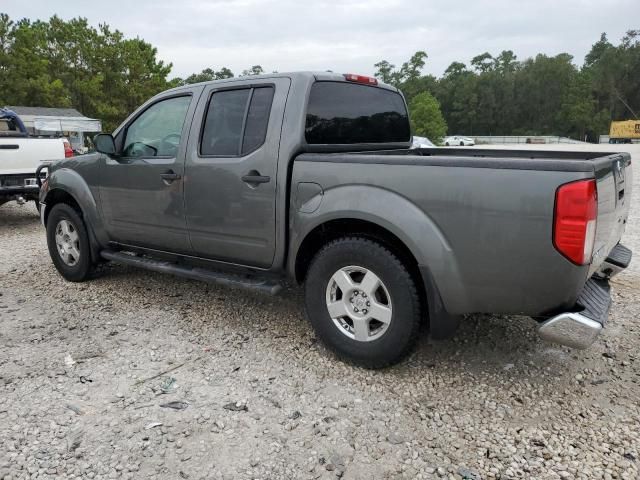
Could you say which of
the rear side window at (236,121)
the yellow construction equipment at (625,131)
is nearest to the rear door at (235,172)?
the rear side window at (236,121)

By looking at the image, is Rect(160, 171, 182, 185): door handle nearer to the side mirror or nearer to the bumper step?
the side mirror

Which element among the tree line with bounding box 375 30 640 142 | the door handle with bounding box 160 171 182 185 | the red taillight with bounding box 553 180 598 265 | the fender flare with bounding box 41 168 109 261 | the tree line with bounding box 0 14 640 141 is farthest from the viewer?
the tree line with bounding box 375 30 640 142

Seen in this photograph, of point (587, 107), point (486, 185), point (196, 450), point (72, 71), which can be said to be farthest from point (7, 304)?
point (587, 107)

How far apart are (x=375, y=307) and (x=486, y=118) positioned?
317ft

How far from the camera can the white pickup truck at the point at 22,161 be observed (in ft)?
25.2

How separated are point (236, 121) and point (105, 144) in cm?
139

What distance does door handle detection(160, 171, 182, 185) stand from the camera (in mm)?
3942

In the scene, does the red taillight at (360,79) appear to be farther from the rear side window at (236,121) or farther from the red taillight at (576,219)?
the red taillight at (576,219)

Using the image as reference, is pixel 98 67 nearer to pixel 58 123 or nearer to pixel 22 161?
pixel 58 123

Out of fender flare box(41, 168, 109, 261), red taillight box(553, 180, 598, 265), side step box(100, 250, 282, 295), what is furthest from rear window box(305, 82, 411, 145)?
fender flare box(41, 168, 109, 261)

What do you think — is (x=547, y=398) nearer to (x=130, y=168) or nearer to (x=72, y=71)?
(x=130, y=168)

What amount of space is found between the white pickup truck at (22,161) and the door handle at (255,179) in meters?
5.86

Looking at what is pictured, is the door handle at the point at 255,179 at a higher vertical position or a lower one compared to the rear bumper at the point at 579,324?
higher

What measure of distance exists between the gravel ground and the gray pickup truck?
42cm
